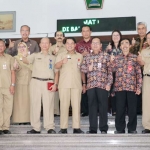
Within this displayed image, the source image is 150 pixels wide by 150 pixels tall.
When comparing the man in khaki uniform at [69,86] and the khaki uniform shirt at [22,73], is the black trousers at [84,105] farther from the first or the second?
the khaki uniform shirt at [22,73]

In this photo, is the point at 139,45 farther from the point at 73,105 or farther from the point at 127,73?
the point at 73,105

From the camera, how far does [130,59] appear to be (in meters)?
4.37

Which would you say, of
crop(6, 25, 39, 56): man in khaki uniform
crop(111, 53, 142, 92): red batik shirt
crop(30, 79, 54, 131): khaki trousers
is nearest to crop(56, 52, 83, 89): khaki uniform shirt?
crop(30, 79, 54, 131): khaki trousers

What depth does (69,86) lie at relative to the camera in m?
4.39

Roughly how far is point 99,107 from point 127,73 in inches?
23.1

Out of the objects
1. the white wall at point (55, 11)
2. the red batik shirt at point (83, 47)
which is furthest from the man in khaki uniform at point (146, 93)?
the white wall at point (55, 11)

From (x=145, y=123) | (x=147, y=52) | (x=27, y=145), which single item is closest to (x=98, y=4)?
(x=147, y=52)

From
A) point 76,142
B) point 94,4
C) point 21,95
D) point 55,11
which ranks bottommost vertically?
point 76,142

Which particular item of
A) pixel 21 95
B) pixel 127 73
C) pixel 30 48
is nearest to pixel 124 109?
pixel 127 73

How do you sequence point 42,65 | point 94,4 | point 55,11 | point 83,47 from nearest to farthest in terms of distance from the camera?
point 42,65, point 83,47, point 94,4, point 55,11

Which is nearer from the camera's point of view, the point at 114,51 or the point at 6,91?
the point at 6,91

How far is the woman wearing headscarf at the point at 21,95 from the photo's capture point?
4879 millimetres

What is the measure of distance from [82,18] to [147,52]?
3.37 m

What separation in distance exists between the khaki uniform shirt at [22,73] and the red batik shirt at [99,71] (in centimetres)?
97
